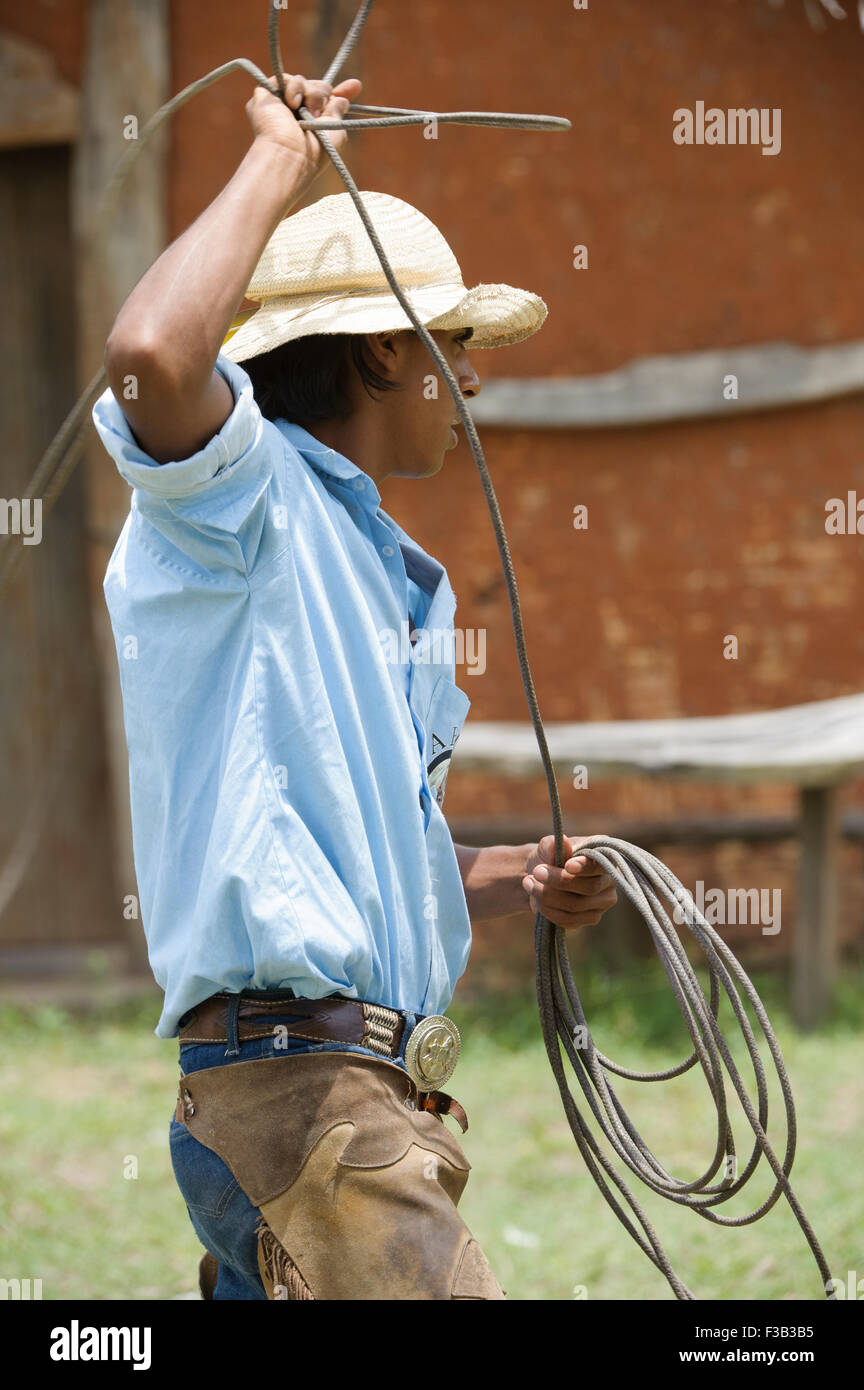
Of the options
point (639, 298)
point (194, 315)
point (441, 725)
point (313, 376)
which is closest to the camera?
point (194, 315)

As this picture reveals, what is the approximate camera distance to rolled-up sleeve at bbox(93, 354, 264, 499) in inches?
62.6

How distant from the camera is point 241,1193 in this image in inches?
70.7

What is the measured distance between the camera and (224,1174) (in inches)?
71.0

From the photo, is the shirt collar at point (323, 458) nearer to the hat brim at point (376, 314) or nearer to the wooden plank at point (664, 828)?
the hat brim at point (376, 314)

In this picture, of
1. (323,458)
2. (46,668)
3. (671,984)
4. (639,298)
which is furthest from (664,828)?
(323,458)

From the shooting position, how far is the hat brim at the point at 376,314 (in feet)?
6.23

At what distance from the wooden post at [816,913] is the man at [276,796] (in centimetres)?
369

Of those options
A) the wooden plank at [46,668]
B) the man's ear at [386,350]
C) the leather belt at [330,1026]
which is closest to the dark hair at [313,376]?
the man's ear at [386,350]

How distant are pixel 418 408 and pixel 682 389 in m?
4.04

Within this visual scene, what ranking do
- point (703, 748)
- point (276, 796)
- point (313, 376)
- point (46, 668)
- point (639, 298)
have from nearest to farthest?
point (276, 796) → point (313, 376) → point (703, 748) → point (639, 298) → point (46, 668)

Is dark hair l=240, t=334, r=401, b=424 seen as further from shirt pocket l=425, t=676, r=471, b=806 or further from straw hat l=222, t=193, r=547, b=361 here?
shirt pocket l=425, t=676, r=471, b=806

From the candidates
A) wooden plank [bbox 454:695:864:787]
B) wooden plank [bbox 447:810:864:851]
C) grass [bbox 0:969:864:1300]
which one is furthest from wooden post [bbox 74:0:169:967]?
wooden plank [bbox 454:695:864:787]

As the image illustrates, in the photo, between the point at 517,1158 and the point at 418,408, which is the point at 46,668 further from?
the point at 418,408

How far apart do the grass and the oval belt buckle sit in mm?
1577
